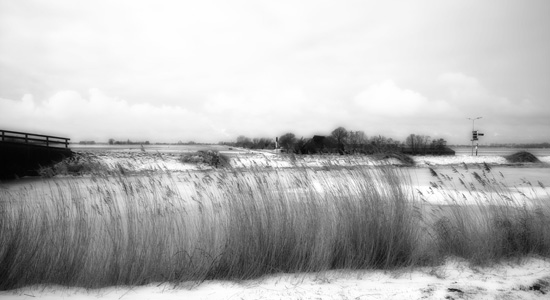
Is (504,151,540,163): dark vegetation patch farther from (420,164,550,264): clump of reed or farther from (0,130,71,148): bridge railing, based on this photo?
(0,130,71,148): bridge railing

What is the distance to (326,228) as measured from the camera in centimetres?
425

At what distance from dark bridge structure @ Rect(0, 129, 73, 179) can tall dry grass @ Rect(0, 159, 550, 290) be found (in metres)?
14.1

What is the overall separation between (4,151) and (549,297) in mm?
23756

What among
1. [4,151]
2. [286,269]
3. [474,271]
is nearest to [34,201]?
[286,269]

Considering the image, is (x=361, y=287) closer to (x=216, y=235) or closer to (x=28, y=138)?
(x=216, y=235)

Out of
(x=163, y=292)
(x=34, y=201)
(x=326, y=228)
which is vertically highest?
(x=34, y=201)

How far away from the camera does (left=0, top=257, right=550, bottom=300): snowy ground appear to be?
3.47m

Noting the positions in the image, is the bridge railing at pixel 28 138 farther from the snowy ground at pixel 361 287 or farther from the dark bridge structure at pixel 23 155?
the snowy ground at pixel 361 287

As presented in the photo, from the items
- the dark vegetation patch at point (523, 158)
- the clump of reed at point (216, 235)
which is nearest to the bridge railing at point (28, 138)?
the clump of reed at point (216, 235)

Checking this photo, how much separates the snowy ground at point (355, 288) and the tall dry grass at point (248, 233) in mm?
159

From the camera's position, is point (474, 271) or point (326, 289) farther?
point (474, 271)

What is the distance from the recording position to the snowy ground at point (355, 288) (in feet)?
11.4

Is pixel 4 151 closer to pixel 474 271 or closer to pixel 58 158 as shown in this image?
pixel 58 158

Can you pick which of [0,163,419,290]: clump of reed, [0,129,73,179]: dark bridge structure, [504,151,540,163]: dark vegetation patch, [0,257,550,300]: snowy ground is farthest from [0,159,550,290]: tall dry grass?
[504,151,540,163]: dark vegetation patch
